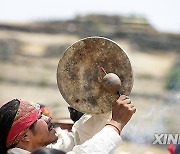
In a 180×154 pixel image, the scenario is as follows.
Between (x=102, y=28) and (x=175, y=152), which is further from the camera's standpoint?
(x=102, y=28)

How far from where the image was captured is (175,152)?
197 inches

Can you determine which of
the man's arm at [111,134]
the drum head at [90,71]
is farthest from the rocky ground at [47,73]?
the man's arm at [111,134]

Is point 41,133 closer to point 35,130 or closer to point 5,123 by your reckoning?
point 35,130

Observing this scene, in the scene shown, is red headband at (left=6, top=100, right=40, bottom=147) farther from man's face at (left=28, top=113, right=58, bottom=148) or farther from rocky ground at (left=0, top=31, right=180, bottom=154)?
rocky ground at (left=0, top=31, right=180, bottom=154)

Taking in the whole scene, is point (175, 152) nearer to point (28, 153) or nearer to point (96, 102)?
point (96, 102)

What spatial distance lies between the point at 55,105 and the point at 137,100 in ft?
6.15

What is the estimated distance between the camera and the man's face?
3.90 metres

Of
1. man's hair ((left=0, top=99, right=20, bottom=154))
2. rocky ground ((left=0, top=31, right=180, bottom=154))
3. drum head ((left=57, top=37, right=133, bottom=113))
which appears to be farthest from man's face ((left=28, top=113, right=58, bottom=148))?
rocky ground ((left=0, top=31, right=180, bottom=154))

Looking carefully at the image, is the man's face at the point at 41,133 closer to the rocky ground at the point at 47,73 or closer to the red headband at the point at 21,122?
the red headband at the point at 21,122

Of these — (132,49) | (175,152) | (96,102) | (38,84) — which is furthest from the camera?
(132,49)

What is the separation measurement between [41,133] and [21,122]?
0.45 feet

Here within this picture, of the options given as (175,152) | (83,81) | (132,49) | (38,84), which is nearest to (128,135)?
(175,152)

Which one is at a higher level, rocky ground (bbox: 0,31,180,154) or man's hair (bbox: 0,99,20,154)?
man's hair (bbox: 0,99,20,154)

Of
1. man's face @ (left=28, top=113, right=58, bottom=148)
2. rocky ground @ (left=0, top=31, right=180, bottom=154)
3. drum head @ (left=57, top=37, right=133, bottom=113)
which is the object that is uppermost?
drum head @ (left=57, top=37, right=133, bottom=113)
